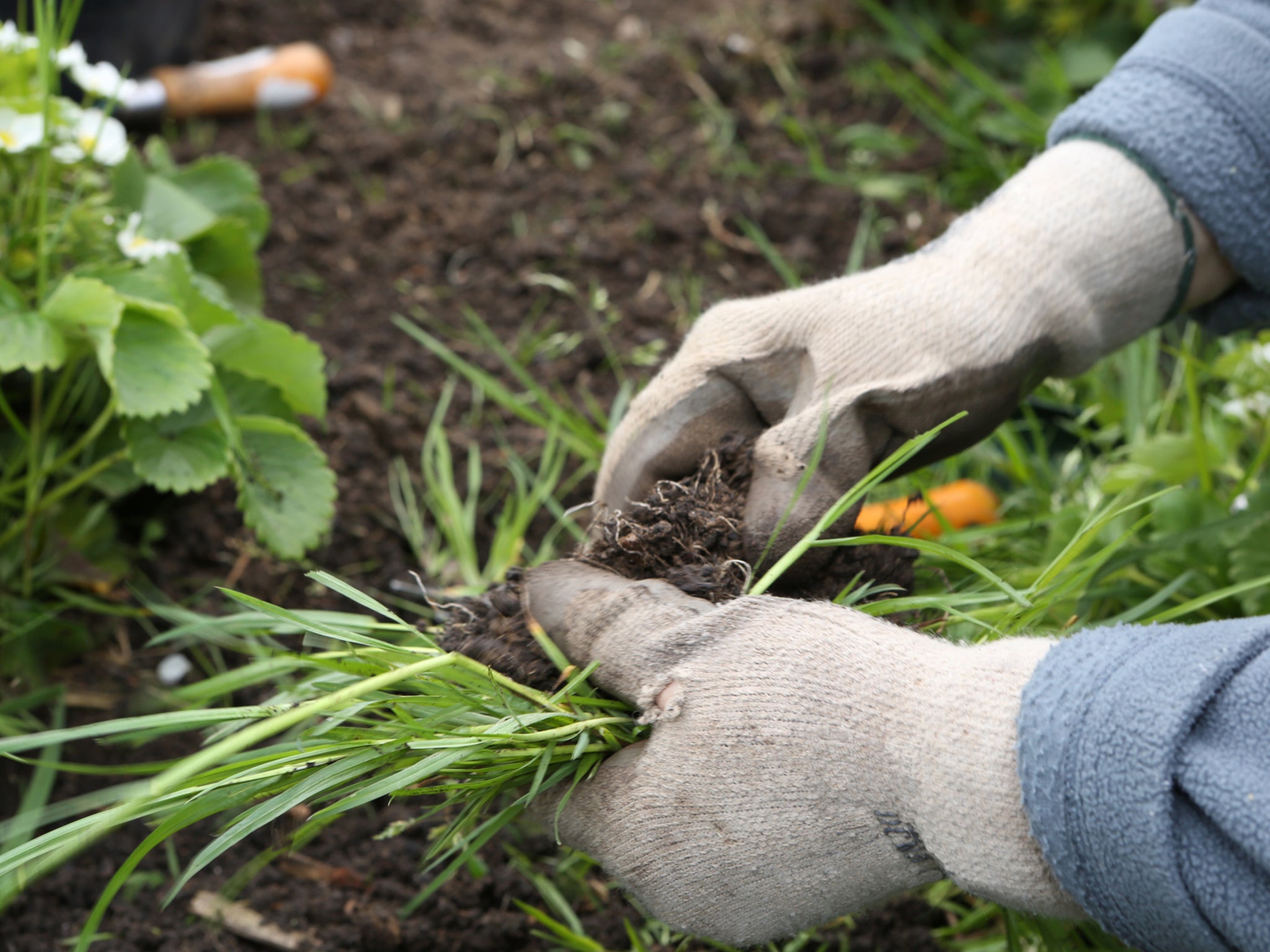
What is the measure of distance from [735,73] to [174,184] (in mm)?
1650

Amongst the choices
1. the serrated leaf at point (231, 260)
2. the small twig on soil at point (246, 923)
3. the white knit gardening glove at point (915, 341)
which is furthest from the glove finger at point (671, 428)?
the serrated leaf at point (231, 260)

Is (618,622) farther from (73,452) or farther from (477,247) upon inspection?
(477,247)

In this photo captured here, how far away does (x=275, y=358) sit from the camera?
157 centimetres

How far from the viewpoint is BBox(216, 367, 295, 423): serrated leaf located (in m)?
1.58

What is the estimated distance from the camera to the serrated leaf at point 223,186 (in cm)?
179

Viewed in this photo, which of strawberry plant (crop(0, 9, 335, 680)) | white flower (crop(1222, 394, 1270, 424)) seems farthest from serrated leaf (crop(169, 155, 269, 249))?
white flower (crop(1222, 394, 1270, 424))

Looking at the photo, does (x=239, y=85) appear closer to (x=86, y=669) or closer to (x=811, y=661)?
(x=86, y=669)

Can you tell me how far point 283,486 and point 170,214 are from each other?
546 mm

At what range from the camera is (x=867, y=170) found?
8.80 ft

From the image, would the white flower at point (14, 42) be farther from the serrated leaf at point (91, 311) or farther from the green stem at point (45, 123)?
the serrated leaf at point (91, 311)

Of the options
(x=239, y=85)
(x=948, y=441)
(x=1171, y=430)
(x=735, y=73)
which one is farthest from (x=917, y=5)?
(x=948, y=441)

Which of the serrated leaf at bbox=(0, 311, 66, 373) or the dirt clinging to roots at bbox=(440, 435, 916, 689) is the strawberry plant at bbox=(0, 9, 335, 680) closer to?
the serrated leaf at bbox=(0, 311, 66, 373)

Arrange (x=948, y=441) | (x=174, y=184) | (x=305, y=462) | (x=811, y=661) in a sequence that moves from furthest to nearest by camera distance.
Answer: (x=174, y=184)
(x=305, y=462)
(x=948, y=441)
(x=811, y=661)

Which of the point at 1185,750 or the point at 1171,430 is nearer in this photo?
the point at 1185,750
